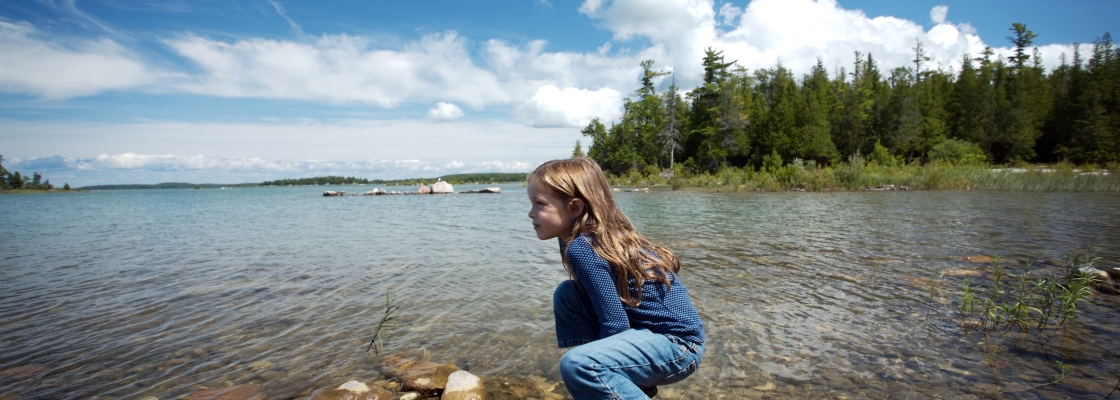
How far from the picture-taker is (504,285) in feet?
22.9

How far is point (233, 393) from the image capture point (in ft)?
11.8

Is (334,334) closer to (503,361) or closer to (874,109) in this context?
(503,361)

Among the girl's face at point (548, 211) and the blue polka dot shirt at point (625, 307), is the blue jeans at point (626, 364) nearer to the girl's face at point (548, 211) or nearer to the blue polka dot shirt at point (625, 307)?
the blue polka dot shirt at point (625, 307)

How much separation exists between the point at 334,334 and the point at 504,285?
253 centimetres

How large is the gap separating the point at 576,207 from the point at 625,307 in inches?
21.9

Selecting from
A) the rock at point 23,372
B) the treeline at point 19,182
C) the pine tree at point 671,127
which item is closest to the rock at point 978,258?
the rock at point 23,372

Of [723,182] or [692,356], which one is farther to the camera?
[723,182]

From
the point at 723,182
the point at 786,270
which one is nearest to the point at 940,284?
the point at 786,270

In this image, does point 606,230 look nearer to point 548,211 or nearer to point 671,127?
point 548,211

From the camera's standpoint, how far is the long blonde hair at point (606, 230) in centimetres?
231

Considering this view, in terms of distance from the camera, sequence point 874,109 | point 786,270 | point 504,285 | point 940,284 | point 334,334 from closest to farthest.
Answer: point 334,334 < point 940,284 < point 504,285 < point 786,270 < point 874,109

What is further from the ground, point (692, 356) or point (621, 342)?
point (621, 342)

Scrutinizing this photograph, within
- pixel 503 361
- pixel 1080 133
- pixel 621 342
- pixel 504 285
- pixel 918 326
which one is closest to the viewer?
pixel 621 342

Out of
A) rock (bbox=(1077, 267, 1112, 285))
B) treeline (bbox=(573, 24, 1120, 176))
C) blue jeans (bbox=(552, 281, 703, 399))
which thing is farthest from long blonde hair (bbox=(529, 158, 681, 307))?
treeline (bbox=(573, 24, 1120, 176))
